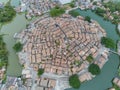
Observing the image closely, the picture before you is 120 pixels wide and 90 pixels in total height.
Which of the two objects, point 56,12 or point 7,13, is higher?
point 56,12

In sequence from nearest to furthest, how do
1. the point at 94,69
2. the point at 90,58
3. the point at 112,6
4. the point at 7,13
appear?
the point at 94,69
the point at 90,58
the point at 7,13
the point at 112,6

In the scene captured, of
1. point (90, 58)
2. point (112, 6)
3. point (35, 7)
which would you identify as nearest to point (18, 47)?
point (35, 7)

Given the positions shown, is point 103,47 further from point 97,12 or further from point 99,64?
point 97,12

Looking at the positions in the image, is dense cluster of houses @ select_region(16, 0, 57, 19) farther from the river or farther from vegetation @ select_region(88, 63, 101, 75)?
vegetation @ select_region(88, 63, 101, 75)

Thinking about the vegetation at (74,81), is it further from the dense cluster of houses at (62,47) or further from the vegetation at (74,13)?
the vegetation at (74,13)

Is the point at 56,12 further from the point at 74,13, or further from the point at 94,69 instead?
the point at 94,69

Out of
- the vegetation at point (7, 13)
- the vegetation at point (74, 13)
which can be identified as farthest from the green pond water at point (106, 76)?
the vegetation at point (7, 13)
